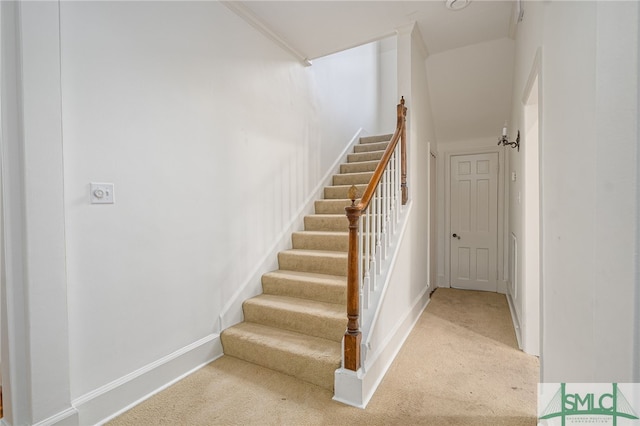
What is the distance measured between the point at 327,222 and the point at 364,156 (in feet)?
4.65

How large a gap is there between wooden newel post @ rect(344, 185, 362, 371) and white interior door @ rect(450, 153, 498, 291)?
3192mm

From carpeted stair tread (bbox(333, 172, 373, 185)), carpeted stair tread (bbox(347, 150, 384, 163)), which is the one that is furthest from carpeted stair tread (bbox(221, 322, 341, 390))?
carpeted stair tread (bbox(347, 150, 384, 163))

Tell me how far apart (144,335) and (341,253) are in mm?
1703

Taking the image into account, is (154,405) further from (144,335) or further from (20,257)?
(20,257)

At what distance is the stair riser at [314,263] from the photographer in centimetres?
270

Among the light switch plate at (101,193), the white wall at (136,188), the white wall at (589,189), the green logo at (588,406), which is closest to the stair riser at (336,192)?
the white wall at (136,188)

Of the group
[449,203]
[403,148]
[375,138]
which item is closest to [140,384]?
[403,148]

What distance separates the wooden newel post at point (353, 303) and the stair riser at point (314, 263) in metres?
0.79

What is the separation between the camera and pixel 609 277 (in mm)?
791

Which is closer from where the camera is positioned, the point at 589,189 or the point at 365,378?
the point at 589,189

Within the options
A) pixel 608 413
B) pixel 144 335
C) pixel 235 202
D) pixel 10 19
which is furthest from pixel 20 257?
pixel 608 413

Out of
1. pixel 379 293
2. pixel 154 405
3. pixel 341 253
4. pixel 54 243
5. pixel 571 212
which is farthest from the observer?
pixel 341 253

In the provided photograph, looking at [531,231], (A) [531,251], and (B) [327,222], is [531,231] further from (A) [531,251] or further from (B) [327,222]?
(B) [327,222]

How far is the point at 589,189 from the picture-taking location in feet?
3.09
